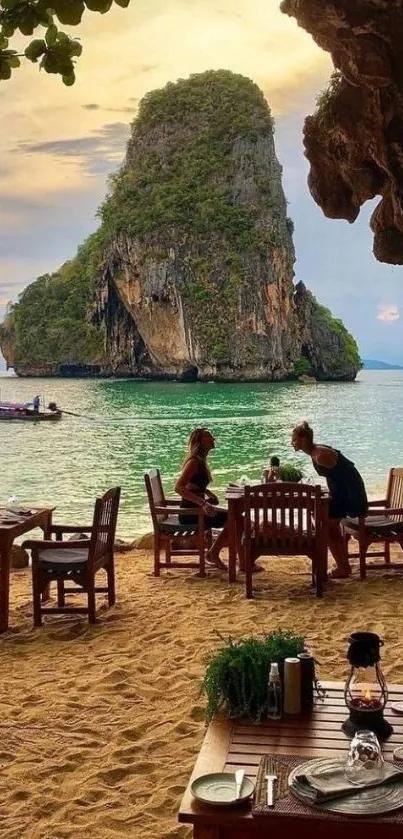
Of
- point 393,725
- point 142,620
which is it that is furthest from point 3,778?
point 142,620

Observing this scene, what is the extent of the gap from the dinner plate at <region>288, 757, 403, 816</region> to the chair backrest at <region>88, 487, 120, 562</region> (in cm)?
391

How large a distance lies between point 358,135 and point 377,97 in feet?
1.67

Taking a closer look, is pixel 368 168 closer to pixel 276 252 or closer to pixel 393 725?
pixel 393 725

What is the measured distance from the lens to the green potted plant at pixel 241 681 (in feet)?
9.61

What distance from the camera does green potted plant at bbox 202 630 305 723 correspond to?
293cm

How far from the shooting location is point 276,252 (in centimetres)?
8088

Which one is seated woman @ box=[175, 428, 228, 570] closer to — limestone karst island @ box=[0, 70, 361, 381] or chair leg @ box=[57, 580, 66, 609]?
chair leg @ box=[57, 580, 66, 609]

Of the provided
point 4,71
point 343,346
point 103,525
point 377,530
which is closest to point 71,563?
point 103,525

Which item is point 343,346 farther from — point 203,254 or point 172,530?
point 172,530

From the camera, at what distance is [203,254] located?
268ft

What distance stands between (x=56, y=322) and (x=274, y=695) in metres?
106

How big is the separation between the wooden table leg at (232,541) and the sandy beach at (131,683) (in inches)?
5.8

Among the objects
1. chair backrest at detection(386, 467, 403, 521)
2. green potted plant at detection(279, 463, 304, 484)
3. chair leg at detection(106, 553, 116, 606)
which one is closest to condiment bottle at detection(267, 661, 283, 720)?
chair leg at detection(106, 553, 116, 606)

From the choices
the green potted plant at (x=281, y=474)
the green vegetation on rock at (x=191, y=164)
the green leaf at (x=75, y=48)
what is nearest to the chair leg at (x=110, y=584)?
the green potted plant at (x=281, y=474)
